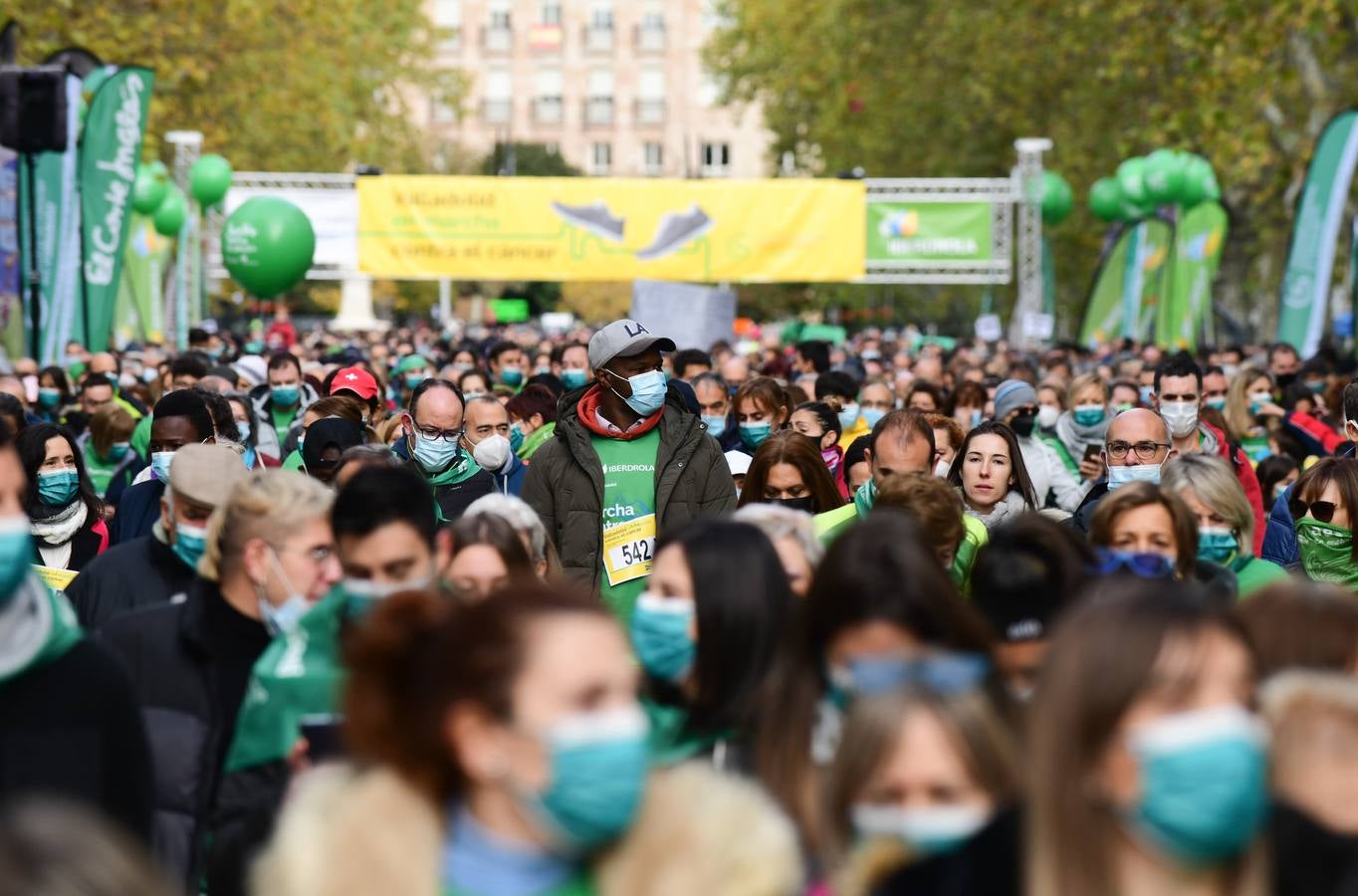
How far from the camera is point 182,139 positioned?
27078 millimetres

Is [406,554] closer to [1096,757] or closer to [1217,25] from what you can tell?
[1096,757]

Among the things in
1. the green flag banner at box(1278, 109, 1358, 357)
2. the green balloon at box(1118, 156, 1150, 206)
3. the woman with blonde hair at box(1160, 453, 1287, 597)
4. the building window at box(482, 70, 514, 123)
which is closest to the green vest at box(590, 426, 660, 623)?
the woman with blonde hair at box(1160, 453, 1287, 597)

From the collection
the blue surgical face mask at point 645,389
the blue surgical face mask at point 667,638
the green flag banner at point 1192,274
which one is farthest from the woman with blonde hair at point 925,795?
the green flag banner at point 1192,274

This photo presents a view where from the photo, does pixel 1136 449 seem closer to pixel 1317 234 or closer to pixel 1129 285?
pixel 1317 234

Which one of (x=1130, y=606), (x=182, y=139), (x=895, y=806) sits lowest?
A: (x=895, y=806)

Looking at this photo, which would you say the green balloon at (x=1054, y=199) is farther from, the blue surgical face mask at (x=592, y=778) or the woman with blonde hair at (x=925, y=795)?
the blue surgical face mask at (x=592, y=778)

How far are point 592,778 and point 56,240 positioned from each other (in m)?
16.3

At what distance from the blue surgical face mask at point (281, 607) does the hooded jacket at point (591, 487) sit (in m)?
3.25

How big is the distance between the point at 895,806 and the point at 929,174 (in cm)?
3666

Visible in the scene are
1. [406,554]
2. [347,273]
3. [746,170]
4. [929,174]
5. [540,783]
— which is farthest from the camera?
[746,170]

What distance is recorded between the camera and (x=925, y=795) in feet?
11.2

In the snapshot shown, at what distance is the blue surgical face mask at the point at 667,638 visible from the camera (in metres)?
4.23

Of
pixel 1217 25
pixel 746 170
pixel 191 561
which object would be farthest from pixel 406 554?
pixel 746 170

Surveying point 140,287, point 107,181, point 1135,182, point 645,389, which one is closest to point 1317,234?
point 1135,182
